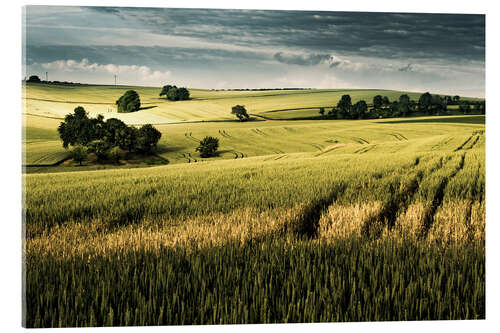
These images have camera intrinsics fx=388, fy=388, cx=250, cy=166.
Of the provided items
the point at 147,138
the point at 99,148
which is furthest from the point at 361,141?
the point at 99,148

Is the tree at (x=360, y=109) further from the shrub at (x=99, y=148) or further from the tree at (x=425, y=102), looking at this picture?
the shrub at (x=99, y=148)

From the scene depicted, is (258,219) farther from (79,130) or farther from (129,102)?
(79,130)

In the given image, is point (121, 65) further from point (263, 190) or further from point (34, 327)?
point (34, 327)

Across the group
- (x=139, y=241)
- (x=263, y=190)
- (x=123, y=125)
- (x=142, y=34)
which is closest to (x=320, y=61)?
(x=263, y=190)

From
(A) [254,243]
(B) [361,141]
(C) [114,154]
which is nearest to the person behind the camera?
(A) [254,243]

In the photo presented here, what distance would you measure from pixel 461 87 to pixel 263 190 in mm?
2743

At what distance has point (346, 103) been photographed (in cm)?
490

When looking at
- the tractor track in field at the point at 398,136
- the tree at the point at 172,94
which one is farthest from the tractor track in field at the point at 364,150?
the tree at the point at 172,94

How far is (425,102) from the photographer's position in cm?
495

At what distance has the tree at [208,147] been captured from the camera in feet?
15.4

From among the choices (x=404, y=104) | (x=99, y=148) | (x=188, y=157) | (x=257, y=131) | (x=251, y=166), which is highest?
(x=404, y=104)

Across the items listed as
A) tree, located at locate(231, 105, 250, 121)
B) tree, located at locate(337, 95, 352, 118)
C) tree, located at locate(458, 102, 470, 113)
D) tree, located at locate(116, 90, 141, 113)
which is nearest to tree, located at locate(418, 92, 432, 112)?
tree, located at locate(458, 102, 470, 113)

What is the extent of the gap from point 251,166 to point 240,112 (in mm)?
788

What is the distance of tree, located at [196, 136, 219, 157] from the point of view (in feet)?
15.4
